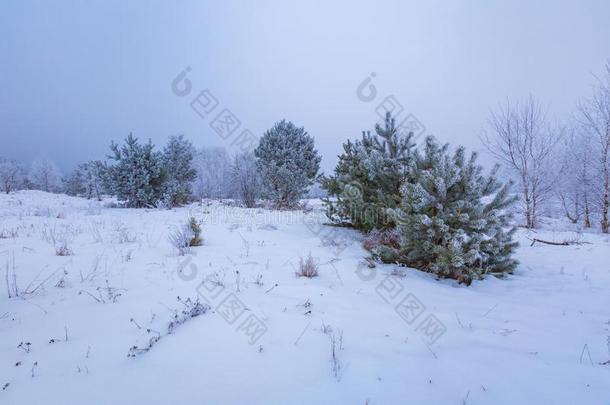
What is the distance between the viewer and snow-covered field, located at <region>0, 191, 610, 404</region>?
6.02 feet

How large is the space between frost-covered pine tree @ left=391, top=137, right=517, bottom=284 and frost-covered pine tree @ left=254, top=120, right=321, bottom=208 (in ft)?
30.6

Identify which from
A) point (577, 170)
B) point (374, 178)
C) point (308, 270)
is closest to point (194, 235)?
point (308, 270)

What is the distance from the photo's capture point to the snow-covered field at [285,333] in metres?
1.83

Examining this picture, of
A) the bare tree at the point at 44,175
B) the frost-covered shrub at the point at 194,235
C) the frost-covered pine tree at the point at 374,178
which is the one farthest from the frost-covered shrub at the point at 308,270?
the bare tree at the point at 44,175

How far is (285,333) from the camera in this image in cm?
243

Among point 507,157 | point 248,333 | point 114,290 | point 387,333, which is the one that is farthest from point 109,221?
point 507,157

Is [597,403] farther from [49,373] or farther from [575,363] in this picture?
[49,373]

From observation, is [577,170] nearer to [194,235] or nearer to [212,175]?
[194,235]

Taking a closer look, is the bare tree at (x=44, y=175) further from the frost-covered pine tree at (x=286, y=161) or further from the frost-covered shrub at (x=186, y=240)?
the frost-covered shrub at (x=186, y=240)

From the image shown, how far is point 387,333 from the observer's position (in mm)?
2562

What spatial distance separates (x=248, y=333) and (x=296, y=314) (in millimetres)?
493

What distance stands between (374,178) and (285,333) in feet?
15.0

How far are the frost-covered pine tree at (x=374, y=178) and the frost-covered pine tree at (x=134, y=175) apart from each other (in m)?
8.29

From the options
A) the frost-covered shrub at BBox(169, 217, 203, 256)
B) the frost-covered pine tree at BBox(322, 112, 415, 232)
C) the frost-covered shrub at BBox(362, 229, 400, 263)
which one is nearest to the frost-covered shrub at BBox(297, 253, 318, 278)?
the frost-covered shrub at BBox(362, 229, 400, 263)
